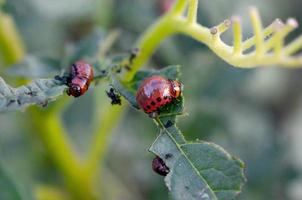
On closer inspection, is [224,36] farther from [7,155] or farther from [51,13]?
[7,155]

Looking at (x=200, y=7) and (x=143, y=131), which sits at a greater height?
(x=200, y=7)

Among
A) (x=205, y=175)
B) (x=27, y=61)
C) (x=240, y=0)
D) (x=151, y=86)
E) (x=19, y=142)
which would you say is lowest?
(x=205, y=175)

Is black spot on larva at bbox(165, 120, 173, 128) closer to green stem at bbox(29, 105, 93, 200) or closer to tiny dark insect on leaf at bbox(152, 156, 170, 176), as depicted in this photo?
tiny dark insect on leaf at bbox(152, 156, 170, 176)

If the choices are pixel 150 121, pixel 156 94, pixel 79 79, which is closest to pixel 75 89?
pixel 79 79

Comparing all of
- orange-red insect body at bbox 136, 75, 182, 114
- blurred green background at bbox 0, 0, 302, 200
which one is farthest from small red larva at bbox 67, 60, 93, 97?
blurred green background at bbox 0, 0, 302, 200

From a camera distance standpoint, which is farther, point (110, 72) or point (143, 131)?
point (143, 131)

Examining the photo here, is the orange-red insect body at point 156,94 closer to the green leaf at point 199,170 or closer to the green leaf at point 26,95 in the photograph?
the green leaf at point 199,170

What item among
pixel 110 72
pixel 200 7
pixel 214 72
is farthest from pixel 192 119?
pixel 110 72
